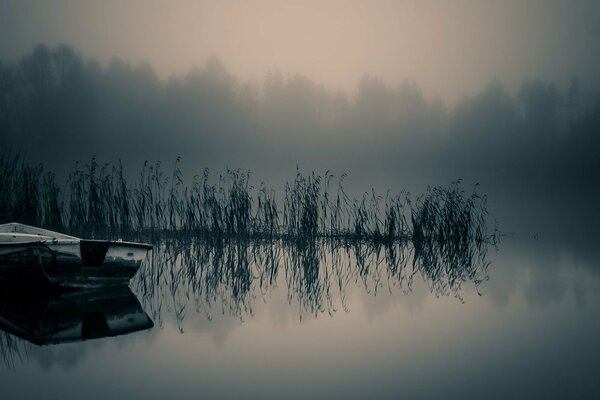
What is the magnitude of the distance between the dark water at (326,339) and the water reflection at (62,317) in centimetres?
3

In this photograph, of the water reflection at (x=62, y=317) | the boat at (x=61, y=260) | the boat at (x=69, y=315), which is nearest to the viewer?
the water reflection at (x=62, y=317)

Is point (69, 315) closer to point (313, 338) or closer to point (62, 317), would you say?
point (62, 317)

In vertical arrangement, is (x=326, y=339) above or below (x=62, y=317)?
below

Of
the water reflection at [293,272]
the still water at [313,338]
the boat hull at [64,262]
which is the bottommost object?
the still water at [313,338]

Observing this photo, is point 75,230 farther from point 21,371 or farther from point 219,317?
point 21,371

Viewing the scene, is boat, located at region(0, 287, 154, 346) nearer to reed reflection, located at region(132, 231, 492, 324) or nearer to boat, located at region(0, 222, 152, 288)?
boat, located at region(0, 222, 152, 288)

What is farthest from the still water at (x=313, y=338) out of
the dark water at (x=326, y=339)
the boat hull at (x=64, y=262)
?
the boat hull at (x=64, y=262)

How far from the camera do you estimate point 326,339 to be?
4461 mm

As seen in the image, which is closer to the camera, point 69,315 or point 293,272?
point 69,315

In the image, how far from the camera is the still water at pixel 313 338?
3287 mm

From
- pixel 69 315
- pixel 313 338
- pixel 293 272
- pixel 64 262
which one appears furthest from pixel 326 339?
pixel 293 272

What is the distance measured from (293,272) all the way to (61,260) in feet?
11.5

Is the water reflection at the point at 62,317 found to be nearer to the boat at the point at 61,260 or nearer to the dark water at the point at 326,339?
the dark water at the point at 326,339

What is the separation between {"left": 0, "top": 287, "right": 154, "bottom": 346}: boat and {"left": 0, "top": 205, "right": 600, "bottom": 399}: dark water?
39 millimetres
